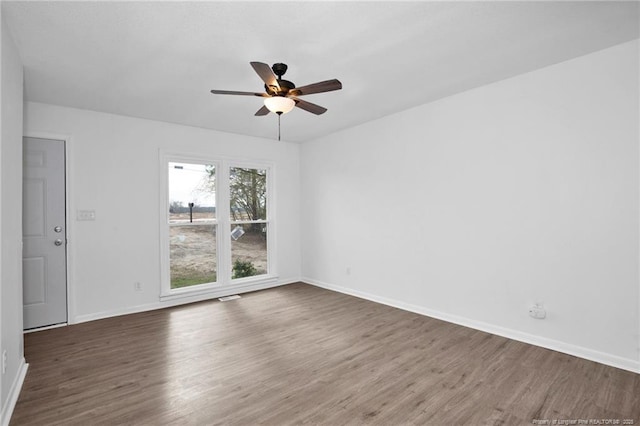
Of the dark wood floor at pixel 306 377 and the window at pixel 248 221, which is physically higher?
the window at pixel 248 221

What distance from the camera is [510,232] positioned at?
3193 millimetres

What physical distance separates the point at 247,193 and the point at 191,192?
Result: 0.91 meters

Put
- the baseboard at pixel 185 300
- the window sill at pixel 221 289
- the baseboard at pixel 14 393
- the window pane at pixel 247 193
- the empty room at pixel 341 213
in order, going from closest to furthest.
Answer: the baseboard at pixel 14 393 → the empty room at pixel 341 213 → the baseboard at pixel 185 300 → the window sill at pixel 221 289 → the window pane at pixel 247 193

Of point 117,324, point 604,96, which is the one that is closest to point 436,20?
point 604,96

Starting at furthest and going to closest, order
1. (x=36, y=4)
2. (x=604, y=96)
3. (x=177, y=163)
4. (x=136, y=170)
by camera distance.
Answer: (x=177, y=163), (x=136, y=170), (x=604, y=96), (x=36, y=4)

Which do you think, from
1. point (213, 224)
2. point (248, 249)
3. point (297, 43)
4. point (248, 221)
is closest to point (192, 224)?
point (213, 224)

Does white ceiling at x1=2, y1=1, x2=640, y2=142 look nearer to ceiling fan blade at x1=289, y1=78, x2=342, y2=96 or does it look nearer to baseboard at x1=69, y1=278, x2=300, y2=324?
ceiling fan blade at x1=289, y1=78, x2=342, y2=96

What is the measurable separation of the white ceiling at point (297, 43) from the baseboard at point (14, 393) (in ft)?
8.11

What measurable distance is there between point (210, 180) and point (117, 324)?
2.27m

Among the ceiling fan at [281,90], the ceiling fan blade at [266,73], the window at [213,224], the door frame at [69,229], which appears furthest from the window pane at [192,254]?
the ceiling fan blade at [266,73]

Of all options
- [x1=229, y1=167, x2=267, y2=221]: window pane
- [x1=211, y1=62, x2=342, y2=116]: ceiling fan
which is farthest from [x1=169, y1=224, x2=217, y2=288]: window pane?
[x1=211, y1=62, x2=342, y2=116]: ceiling fan

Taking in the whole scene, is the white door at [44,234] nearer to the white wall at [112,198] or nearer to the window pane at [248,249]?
the white wall at [112,198]

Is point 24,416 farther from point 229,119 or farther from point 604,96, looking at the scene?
point 604,96

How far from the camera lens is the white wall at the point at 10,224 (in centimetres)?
201
